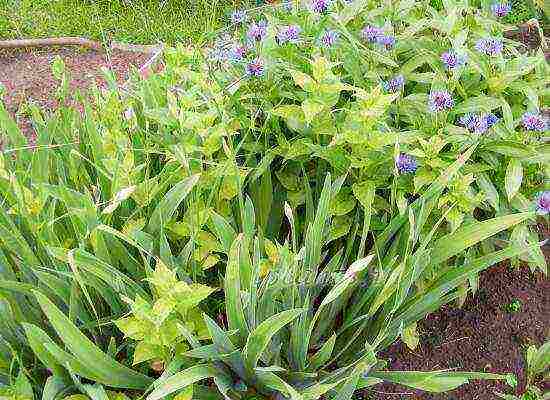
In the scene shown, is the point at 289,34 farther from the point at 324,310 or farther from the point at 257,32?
the point at 324,310

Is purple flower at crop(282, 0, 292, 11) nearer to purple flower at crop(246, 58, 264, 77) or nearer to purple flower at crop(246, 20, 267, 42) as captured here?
Answer: purple flower at crop(246, 20, 267, 42)

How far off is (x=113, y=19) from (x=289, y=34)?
2715 mm

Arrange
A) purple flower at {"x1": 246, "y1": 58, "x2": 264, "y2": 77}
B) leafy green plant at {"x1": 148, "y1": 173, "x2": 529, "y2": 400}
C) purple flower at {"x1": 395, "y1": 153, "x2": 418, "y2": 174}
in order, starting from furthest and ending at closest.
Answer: purple flower at {"x1": 246, "y1": 58, "x2": 264, "y2": 77} → purple flower at {"x1": 395, "y1": 153, "x2": 418, "y2": 174} → leafy green plant at {"x1": 148, "y1": 173, "x2": 529, "y2": 400}

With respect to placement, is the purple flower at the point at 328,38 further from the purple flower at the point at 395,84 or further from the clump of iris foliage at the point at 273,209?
the purple flower at the point at 395,84

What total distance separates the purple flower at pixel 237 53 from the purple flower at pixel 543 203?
96 centimetres

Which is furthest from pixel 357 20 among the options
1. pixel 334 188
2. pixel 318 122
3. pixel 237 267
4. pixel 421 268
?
pixel 237 267

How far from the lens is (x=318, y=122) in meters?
1.96

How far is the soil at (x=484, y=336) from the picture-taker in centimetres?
214

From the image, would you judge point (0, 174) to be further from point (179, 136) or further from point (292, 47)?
point (292, 47)

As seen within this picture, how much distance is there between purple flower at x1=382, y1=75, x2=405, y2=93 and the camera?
2.12 metres

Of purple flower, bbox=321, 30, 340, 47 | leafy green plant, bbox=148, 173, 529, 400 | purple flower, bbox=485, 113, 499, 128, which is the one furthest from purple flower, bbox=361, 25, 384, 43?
leafy green plant, bbox=148, 173, 529, 400

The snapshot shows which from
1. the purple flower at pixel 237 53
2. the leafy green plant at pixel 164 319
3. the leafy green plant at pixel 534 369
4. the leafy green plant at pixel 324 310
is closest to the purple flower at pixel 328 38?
the purple flower at pixel 237 53

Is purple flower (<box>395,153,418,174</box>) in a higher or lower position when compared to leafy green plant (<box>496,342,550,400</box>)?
higher

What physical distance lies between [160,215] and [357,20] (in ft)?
3.39
